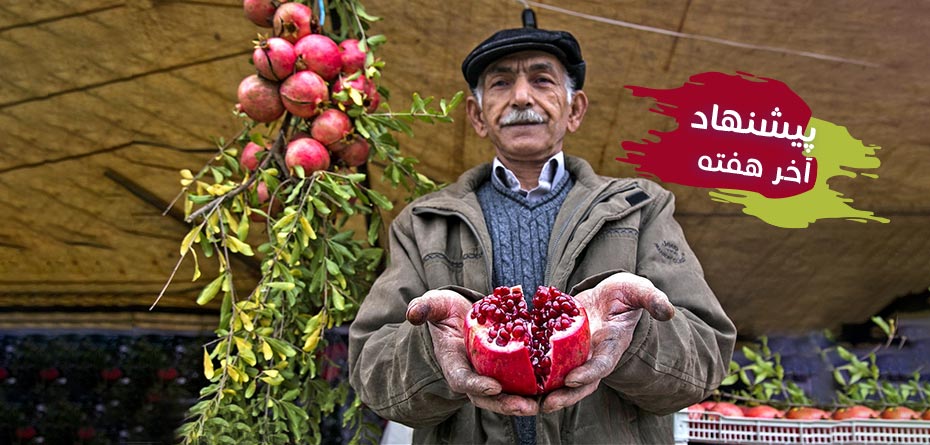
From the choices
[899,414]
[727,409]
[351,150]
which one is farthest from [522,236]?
[899,414]

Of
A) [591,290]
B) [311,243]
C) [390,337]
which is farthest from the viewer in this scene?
[311,243]

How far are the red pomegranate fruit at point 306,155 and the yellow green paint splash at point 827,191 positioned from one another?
55.5 inches

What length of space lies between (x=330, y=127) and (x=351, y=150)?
12cm

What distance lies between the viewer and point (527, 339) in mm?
1681

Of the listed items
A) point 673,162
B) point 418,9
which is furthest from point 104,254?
point 673,162

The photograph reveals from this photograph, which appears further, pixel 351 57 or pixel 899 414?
pixel 899 414

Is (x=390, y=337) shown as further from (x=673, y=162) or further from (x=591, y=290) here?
(x=673, y=162)

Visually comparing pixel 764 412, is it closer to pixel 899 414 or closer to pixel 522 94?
pixel 899 414

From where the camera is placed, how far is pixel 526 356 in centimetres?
160

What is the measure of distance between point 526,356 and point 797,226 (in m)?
1.70

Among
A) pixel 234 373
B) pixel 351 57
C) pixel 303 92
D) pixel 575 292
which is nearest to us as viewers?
pixel 575 292

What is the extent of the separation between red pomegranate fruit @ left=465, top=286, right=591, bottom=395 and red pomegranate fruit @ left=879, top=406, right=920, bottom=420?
1.93 metres

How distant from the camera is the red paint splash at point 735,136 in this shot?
289cm

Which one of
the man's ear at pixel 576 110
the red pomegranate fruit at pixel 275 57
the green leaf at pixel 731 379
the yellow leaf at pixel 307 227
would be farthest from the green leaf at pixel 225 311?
the green leaf at pixel 731 379
